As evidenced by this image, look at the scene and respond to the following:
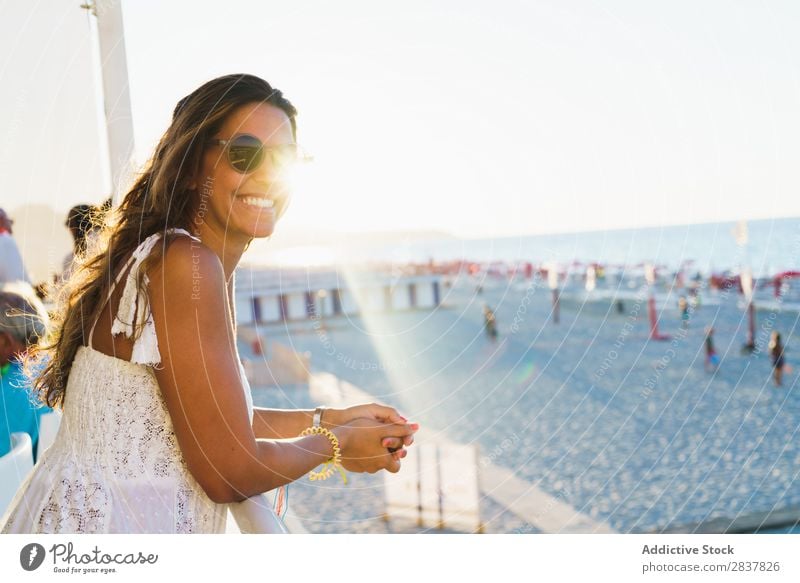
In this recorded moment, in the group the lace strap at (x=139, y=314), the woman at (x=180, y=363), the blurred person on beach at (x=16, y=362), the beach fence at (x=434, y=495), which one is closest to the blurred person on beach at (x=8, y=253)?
the blurred person on beach at (x=16, y=362)

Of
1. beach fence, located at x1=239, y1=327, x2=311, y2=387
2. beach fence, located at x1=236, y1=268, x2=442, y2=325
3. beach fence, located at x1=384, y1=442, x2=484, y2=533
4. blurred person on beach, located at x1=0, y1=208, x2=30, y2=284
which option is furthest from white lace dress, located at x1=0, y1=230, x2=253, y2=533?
beach fence, located at x1=236, y1=268, x2=442, y2=325

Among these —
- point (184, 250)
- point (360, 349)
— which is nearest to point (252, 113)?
point (184, 250)

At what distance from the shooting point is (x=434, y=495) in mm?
3910

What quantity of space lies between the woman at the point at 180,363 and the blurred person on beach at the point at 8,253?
1423 mm

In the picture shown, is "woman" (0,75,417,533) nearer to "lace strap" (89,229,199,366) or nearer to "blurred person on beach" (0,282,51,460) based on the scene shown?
"lace strap" (89,229,199,366)

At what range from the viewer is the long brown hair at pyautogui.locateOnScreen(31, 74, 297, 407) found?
103 cm

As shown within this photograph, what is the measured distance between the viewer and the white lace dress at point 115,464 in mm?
994

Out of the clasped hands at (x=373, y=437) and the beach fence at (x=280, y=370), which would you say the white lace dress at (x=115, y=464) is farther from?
the beach fence at (x=280, y=370)

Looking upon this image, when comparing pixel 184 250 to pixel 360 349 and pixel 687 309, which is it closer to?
pixel 360 349

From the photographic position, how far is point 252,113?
105cm

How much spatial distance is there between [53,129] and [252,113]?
4.35 ft

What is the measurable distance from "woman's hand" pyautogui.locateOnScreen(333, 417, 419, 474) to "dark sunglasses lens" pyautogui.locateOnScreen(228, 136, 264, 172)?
380mm

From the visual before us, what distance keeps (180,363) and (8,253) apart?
5.92ft
